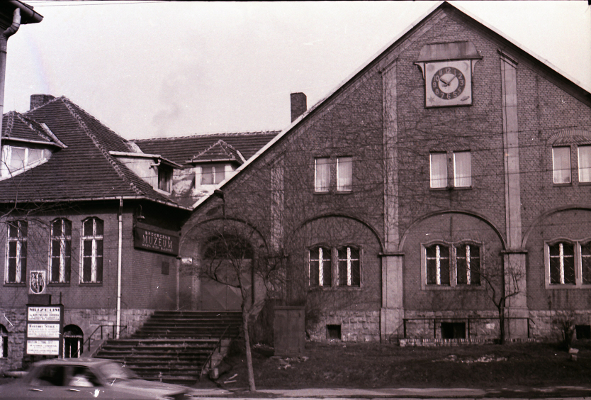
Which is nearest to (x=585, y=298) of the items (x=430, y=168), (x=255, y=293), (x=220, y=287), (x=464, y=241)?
(x=464, y=241)

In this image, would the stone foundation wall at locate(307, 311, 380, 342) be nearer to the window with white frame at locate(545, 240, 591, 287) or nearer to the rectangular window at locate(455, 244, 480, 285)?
the rectangular window at locate(455, 244, 480, 285)

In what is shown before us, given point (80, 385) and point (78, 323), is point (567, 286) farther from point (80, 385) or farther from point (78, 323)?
point (80, 385)

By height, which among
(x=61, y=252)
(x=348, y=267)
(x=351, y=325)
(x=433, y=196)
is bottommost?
(x=351, y=325)

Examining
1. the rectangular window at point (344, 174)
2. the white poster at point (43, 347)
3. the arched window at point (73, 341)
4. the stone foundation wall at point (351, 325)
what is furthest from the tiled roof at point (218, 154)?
the white poster at point (43, 347)

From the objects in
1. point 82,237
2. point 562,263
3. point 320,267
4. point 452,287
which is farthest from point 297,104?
point 562,263

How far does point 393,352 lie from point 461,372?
4595 mm

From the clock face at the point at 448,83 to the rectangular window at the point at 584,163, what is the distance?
198 inches

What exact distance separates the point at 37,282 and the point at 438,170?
693 inches

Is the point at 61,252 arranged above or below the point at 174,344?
above

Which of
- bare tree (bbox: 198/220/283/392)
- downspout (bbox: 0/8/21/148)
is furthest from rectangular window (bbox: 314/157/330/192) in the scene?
downspout (bbox: 0/8/21/148)

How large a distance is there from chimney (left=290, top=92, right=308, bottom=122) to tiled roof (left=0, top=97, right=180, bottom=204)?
9.06 meters

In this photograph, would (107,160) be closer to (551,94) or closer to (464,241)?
(464,241)

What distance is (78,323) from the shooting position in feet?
96.9

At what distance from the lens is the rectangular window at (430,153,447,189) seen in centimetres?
3083
